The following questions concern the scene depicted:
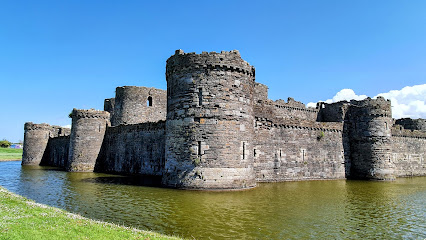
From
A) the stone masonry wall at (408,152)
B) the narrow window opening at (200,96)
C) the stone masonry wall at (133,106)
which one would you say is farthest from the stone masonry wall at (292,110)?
the narrow window opening at (200,96)

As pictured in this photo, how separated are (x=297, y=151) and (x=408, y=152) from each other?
14.2m

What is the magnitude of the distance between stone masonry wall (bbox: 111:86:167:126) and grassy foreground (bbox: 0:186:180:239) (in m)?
26.6

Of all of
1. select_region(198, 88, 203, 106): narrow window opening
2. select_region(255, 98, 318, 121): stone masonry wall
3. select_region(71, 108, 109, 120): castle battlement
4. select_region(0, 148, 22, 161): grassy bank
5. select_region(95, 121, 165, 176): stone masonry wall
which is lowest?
select_region(0, 148, 22, 161): grassy bank

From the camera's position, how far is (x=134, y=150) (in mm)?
28406

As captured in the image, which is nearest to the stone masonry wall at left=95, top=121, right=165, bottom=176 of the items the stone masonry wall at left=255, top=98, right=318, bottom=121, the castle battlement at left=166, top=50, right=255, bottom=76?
the castle battlement at left=166, top=50, right=255, bottom=76

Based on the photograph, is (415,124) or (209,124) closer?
(209,124)

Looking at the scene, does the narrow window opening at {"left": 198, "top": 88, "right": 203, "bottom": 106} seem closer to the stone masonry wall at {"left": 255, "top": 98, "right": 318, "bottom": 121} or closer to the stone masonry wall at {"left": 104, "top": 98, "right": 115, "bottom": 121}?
the stone masonry wall at {"left": 255, "top": 98, "right": 318, "bottom": 121}

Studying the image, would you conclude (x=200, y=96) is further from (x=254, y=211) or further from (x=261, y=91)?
(x=261, y=91)

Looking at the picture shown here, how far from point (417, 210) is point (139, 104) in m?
29.8

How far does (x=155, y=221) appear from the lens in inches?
409

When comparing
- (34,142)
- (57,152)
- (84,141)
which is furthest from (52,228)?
(34,142)

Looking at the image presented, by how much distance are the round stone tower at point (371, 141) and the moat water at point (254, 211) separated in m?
7.57

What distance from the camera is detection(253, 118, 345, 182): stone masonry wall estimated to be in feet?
73.1

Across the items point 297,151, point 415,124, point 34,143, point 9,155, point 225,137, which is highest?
point 415,124
